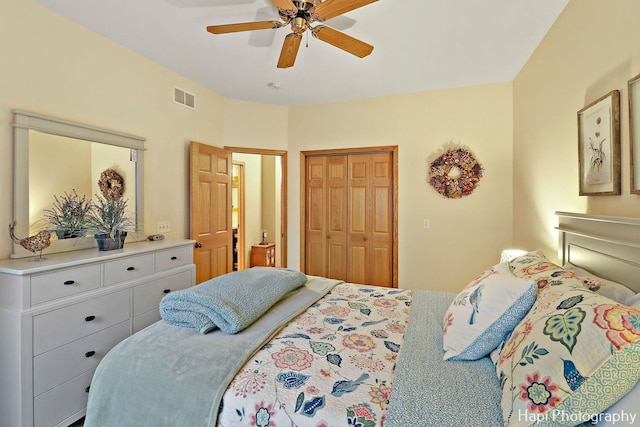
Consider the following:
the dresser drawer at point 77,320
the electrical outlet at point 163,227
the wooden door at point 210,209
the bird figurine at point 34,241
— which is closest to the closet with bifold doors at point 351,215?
the wooden door at point 210,209

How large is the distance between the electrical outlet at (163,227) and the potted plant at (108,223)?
1.45 ft

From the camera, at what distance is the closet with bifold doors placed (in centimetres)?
370

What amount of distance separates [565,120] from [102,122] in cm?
337

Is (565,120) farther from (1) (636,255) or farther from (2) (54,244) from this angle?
(2) (54,244)

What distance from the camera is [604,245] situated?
1.40 m

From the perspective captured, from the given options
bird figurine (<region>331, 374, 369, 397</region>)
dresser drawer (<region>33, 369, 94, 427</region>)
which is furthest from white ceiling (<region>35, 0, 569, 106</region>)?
dresser drawer (<region>33, 369, 94, 427</region>)

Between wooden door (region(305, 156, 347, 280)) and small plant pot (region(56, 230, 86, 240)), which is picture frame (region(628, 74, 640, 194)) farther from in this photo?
small plant pot (region(56, 230, 86, 240))

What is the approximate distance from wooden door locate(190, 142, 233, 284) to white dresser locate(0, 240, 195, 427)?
959 millimetres

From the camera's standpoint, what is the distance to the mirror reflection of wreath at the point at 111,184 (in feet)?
7.79

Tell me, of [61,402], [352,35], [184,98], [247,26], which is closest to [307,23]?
[247,26]

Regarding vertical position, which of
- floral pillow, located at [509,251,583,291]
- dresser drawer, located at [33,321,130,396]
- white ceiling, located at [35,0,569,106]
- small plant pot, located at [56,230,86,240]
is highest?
white ceiling, located at [35,0,569,106]

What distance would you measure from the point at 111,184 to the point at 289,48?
1792 mm

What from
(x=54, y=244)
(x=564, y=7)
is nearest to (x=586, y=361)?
(x=564, y=7)

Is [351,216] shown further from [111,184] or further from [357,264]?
[111,184]
